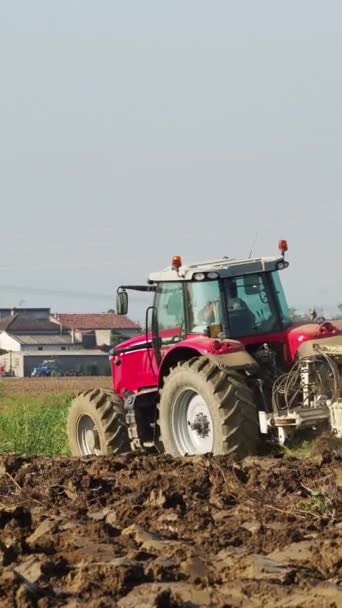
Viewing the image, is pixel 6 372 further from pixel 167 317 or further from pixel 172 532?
pixel 172 532

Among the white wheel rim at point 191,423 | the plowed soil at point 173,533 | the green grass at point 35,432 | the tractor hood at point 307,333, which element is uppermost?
the tractor hood at point 307,333

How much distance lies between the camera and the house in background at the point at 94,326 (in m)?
102

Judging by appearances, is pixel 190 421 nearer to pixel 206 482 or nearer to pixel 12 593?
pixel 206 482

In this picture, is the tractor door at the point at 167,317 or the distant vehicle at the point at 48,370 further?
the distant vehicle at the point at 48,370

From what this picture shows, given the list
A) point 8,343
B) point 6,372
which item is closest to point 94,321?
point 8,343

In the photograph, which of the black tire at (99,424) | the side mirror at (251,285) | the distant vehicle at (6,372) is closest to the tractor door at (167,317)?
the side mirror at (251,285)

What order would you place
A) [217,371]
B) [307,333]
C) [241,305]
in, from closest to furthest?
[217,371]
[307,333]
[241,305]

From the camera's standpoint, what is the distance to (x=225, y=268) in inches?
512

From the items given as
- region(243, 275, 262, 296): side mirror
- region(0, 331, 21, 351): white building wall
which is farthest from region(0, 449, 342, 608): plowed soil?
region(0, 331, 21, 351): white building wall

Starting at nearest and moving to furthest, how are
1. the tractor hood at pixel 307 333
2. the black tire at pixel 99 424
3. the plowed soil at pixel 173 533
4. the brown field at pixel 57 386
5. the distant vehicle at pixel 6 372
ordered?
the plowed soil at pixel 173 533
the tractor hood at pixel 307 333
the black tire at pixel 99 424
the brown field at pixel 57 386
the distant vehicle at pixel 6 372

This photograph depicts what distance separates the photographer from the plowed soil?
633cm

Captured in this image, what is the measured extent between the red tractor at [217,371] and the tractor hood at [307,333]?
0.04 ft

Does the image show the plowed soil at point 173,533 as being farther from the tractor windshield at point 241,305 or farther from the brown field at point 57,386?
the brown field at point 57,386

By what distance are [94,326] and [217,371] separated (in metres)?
97.5
